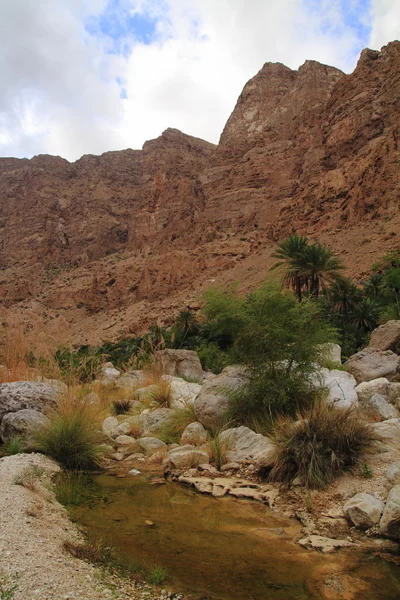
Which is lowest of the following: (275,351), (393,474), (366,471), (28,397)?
(366,471)

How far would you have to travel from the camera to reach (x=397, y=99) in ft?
157

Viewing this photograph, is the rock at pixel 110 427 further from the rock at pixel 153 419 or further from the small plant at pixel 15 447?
the small plant at pixel 15 447

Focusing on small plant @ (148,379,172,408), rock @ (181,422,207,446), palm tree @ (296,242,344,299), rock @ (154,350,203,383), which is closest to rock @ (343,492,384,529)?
rock @ (181,422,207,446)

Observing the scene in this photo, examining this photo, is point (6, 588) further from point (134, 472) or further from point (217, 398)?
point (217, 398)

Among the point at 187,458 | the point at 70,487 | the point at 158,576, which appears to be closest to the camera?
the point at 158,576

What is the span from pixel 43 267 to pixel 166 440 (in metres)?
77.1

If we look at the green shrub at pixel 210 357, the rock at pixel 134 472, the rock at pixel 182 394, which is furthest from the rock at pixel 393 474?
the green shrub at pixel 210 357

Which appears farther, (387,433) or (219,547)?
(387,433)

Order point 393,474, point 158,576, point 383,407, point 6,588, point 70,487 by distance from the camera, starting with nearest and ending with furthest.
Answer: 1. point 6,588
2. point 158,576
3. point 393,474
4. point 70,487
5. point 383,407

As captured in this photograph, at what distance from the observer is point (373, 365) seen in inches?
397

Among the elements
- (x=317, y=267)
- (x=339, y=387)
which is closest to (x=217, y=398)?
(x=339, y=387)

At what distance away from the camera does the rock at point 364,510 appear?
13.7 feet

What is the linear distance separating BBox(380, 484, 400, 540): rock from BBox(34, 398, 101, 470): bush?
380 centimetres

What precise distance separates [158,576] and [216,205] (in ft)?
207
